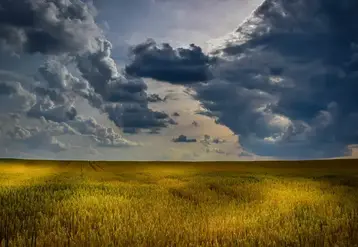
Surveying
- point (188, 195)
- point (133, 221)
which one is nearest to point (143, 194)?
point (188, 195)

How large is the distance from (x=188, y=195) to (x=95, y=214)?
6.17 m

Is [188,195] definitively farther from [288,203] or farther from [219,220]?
[219,220]

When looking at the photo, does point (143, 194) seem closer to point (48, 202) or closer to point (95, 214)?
point (48, 202)

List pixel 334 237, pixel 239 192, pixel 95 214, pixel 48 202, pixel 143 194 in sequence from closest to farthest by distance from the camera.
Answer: pixel 334 237
pixel 95 214
pixel 48 202
pixel 143 194
pixel 239 192

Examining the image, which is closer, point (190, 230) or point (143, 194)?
point (190, 230)

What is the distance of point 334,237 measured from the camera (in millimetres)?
8656

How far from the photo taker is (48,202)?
13.2 metres

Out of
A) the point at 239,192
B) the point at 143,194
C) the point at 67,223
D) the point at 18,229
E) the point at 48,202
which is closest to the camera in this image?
the point at 18,229

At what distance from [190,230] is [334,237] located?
2898mm

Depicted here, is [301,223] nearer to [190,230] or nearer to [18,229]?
[190,230]

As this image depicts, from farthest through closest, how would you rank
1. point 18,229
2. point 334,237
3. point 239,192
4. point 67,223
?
point 239,192
point 67,223
point 18,229
point 334,237

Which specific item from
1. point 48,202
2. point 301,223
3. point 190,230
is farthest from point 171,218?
point 48,202

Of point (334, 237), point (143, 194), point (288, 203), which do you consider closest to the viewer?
point (334, 237)

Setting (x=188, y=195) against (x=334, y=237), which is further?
(x=188, y=195)
